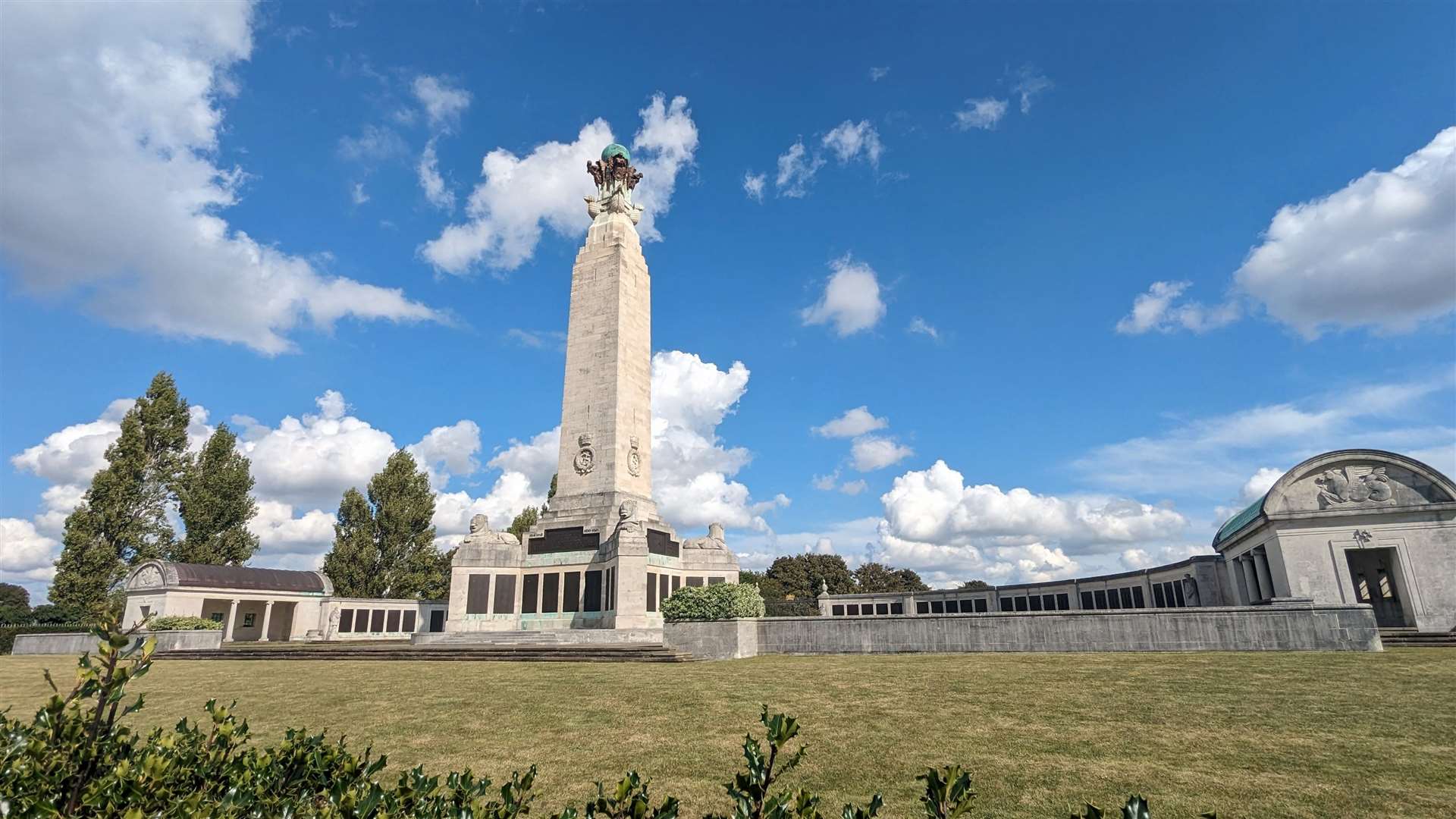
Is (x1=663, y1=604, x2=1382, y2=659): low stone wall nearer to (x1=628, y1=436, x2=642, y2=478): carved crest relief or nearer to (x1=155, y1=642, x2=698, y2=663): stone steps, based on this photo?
(x1=155, y1=642, x2=698, y2=663): stone steps

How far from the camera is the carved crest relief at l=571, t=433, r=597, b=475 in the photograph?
36.4 metres

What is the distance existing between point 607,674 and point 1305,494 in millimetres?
30424

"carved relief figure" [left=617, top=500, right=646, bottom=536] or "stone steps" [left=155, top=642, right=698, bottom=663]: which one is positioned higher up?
"carved relief figure" [left=617, top=500, right=646, bottom=536]

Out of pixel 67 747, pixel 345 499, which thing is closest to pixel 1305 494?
pixel 67 747

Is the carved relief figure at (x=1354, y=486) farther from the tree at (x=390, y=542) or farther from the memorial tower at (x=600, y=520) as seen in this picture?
the tree at (x=390, y=542)

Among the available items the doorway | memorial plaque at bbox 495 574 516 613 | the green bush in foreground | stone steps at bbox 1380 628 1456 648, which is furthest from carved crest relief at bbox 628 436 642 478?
the doorway

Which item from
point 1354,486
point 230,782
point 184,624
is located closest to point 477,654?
point 184,624

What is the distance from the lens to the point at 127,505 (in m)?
47.0

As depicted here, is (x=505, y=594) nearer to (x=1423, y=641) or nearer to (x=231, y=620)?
(x=231, y=620)

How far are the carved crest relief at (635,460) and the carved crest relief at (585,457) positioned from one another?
1890mm

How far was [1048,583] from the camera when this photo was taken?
5384 centimetres

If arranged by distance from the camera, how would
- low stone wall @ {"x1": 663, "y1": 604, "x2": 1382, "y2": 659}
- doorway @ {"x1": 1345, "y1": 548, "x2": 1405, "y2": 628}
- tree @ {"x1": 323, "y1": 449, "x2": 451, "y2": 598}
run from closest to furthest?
low stone wall @ {"x1": 663, "y1": 604, "x2": 1382, "y2": 659} → doorway @ {"x1": 1345, "y1": 548, "x2": 1405, "y2": 628} → tree @ {"x1": 323, "y1": 449, "x2": 451, "y2": 598}

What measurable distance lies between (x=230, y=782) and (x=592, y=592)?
2951 cm

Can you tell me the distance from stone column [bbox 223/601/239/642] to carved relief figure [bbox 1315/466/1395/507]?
63107mm
